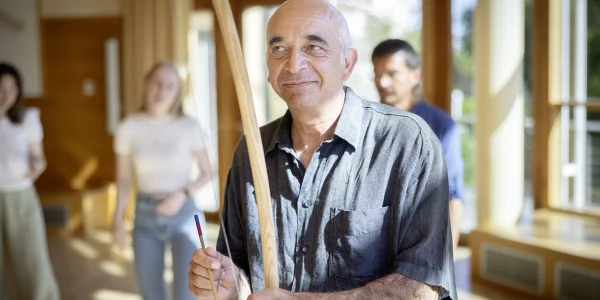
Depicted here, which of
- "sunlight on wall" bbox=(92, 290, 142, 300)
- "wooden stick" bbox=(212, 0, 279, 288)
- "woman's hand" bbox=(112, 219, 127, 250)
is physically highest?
"wooden stick" bbox=(212, 0, 279, 288)

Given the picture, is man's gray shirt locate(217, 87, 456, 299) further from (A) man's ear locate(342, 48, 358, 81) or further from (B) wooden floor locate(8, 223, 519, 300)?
(B) wooden floor locate(8, 223, 519, 300)

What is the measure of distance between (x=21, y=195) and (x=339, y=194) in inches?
117

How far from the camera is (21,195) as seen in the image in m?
4.11

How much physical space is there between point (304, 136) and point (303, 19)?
30 centimetres

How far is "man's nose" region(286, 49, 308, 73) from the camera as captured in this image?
5.10 ft

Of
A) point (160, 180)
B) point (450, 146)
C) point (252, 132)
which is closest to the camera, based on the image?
point (252, 132)

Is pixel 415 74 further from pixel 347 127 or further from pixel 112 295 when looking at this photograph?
pixel 112 295

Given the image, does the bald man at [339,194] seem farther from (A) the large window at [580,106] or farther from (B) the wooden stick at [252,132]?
(A) the large window at [580,106]

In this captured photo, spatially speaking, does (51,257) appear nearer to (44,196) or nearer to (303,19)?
(44,196)

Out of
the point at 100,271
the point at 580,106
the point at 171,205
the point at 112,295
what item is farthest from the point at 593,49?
the point at 100,271

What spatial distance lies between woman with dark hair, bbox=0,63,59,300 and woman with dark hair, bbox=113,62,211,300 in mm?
713

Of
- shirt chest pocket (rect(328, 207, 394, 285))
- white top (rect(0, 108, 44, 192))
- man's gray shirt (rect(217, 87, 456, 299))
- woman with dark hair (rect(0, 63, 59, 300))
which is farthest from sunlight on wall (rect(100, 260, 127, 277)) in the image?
shirt chest pocket (rect(328, 207, 394, 285))

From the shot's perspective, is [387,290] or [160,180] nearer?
[387,290]

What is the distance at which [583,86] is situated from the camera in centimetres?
567
